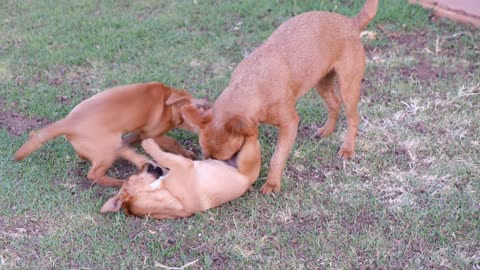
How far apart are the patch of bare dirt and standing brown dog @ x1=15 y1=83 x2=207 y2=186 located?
25.9 inches

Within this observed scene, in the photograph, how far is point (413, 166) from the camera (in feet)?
16.5

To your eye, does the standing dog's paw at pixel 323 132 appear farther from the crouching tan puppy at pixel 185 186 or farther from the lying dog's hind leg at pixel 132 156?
the lying dog's hind leg at pixel 132 156

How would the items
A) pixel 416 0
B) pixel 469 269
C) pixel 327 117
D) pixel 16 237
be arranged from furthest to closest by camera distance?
1. pixel 416 0
2. pixel 327 117
3. pixel 16 237
4. pixel 469 269

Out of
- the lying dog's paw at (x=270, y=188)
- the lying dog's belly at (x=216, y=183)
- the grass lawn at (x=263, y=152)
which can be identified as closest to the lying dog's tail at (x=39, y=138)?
the grass lawn at (x=263, y=152)

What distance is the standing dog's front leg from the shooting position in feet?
15.8

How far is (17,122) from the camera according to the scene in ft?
18.8

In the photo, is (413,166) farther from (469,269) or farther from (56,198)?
(56,198)

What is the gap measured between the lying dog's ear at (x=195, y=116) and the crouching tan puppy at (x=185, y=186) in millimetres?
258

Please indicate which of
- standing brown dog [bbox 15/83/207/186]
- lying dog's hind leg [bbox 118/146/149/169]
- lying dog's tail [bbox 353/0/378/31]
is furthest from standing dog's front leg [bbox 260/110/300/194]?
lying dog's tail [bbox 353/0/378/31]

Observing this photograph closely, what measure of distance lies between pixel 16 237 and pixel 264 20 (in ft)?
13.6

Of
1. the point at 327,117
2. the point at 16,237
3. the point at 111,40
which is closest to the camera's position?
the point at 16,237

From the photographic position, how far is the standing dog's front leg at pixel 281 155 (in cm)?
481

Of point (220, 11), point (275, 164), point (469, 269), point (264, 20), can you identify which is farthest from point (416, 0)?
point (469, 269)

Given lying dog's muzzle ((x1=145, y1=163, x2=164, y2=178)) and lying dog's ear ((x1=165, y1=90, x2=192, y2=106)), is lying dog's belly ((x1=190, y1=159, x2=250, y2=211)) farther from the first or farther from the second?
lying dog's ear ((x1=165, y1=90, x2=192, y2=106))
